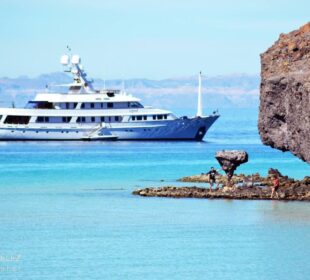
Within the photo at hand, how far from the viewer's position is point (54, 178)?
251ft

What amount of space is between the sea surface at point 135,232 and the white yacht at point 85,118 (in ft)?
143

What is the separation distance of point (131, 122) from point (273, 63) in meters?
65.9

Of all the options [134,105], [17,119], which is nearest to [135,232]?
[134,105]

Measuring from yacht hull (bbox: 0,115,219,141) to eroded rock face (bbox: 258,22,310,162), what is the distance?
212 ft

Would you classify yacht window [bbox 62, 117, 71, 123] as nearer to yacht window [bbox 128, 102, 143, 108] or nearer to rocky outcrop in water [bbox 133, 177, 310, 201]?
yacht window [bbox 128, 102, 143, 108]

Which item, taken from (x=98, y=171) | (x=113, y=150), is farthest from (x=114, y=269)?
(x=113, y=150)

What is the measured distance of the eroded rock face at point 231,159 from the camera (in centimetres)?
6153

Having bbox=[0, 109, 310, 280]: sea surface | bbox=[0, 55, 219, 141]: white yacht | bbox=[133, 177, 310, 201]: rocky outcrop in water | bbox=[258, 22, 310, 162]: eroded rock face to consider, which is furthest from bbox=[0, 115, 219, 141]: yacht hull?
bbox=[258, 22, 310, 162]: eroded rock face

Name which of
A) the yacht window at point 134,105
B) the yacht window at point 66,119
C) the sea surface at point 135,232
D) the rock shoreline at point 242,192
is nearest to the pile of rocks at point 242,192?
the rock shoreline at point 242,192

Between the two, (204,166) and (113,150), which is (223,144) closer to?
(113,150)

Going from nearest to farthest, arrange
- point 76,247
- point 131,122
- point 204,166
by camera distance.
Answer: point 76,247 < point 204,166 < point 131,122

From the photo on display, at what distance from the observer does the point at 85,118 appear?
124 meters

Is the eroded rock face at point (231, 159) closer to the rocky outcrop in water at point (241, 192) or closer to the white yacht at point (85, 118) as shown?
the rocky outcrop in water at point (241, 192)

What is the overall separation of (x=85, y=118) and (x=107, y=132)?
2.82 m
